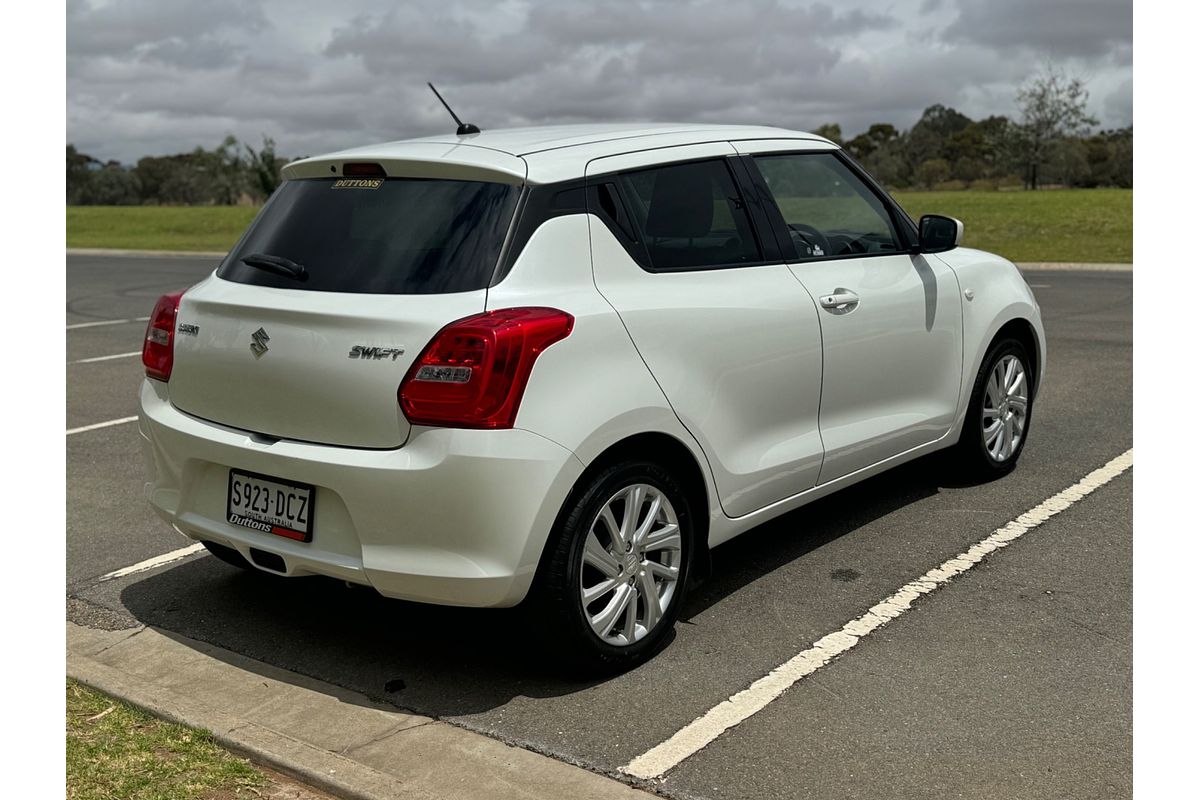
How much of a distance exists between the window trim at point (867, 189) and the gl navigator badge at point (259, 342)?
6.56ft

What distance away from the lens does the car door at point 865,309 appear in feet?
16.3

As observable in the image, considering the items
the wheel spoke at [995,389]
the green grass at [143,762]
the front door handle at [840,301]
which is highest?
the front door handle at [840,301]

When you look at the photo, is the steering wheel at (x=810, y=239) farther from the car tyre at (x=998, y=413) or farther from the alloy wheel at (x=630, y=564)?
the alloy wheel at (x=630, y=564)

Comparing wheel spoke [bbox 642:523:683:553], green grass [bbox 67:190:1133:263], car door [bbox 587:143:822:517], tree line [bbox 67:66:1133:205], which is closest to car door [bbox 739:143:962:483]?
car door [bbox 587:143:822:517]

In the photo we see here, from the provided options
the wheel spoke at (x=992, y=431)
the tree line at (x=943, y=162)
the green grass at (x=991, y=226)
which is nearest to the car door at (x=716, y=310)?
the wheel spoke at (x=992, y=431)

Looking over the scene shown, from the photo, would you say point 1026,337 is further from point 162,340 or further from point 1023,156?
point 1023,156

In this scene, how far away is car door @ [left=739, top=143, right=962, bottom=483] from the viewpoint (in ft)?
16.3

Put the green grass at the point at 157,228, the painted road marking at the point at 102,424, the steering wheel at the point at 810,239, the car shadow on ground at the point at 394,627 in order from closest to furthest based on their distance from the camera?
1. the car shadow on ground at the point at 394,627
2. the steering wheel at the point at 810,239
3. the painted road marking at the point at 102,424
4. the green grass at the point at 157,228

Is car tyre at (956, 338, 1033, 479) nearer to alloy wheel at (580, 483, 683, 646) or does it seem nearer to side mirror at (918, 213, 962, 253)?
side mirror at (918, 213, 962, 253)

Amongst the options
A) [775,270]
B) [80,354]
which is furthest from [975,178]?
[775,270]

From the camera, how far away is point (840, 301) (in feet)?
16.3

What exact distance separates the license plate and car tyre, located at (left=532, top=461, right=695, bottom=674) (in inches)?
30.9

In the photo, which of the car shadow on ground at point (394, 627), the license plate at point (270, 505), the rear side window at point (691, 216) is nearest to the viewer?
the license plate at point (270, 505)

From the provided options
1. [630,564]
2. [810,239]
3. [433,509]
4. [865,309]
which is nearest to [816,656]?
[630,564]
